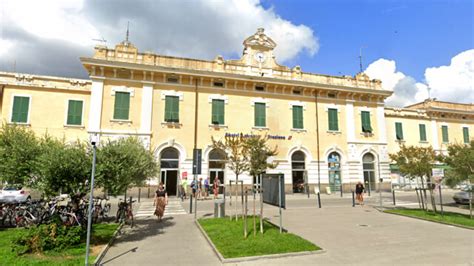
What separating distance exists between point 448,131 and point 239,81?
26377 millimetres

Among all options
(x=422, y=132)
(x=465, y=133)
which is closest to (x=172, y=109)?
(x=422, y=132)

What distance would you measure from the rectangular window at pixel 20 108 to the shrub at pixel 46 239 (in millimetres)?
17190

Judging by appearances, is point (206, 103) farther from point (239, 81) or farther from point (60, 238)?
point (60, 238)

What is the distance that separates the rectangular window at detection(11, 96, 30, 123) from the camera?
66.4ft

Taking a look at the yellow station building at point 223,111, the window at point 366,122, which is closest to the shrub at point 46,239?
the yellow station building at point 223,111

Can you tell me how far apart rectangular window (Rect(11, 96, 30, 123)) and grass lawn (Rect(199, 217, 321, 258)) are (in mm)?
18730

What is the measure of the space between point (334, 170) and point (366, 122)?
20.5ft

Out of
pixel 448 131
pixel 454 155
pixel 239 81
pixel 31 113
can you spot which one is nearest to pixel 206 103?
pixel 239 81

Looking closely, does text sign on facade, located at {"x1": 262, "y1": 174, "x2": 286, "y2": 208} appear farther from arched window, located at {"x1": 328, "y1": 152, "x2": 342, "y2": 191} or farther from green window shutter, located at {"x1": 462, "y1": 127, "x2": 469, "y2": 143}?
green window shutter, located at {"x1": 462, "y1": 127, "x2": 469, "y2": 143}

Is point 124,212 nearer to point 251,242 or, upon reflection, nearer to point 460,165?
point 251,242

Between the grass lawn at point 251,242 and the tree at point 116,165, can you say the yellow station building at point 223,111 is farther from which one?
the grass lawn at point 251,242

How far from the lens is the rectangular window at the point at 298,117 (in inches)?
1012

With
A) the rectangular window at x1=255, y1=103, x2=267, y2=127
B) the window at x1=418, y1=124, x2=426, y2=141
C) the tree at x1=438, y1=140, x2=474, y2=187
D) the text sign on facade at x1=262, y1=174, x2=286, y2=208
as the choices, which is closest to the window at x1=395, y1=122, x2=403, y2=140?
the window at x1=418, y1=124, x2=426, y2=141

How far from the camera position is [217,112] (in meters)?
23.8
